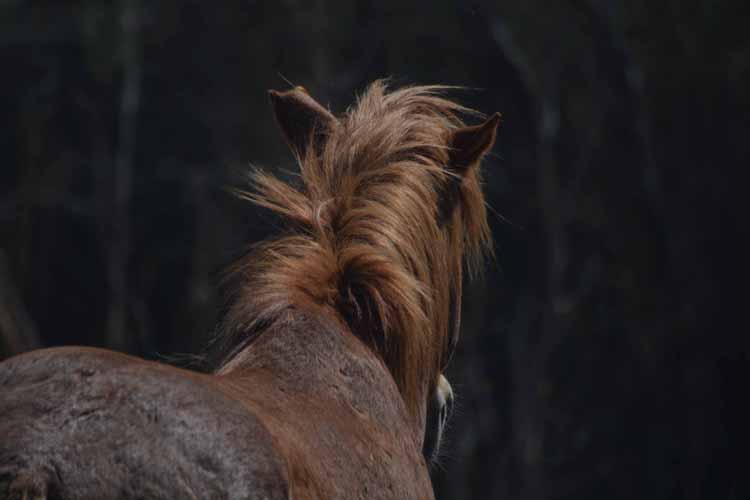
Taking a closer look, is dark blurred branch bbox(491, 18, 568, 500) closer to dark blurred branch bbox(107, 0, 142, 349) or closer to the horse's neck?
dark blurred branch bbox(107, 0, 142, 349)

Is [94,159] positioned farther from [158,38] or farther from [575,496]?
[575,496]

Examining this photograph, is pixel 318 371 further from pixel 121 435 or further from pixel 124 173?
pixel 124 173

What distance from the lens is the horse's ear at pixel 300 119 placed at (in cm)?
377

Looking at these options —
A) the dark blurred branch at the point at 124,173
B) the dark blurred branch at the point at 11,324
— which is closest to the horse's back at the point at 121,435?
the dark blurred branch at the point at 11,324

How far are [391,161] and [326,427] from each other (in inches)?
42.6

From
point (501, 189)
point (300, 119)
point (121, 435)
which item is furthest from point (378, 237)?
point (501, 189)

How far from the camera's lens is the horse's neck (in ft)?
8.66

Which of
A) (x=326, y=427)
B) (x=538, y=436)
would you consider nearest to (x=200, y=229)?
(x=538, y=436)

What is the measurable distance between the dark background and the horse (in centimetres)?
577

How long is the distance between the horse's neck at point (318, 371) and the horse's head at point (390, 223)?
0.27 feet

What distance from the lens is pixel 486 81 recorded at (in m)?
12.0

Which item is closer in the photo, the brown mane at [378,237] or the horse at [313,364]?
the horse at [313,364]

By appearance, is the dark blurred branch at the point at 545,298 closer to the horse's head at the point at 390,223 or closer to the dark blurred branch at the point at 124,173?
the dark blurred branch at the point at 124,173

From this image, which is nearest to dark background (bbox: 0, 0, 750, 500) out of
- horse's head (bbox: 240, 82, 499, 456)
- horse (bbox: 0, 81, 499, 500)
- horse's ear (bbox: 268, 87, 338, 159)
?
horse's ear (bbox: 268, 87, 338, 159)
